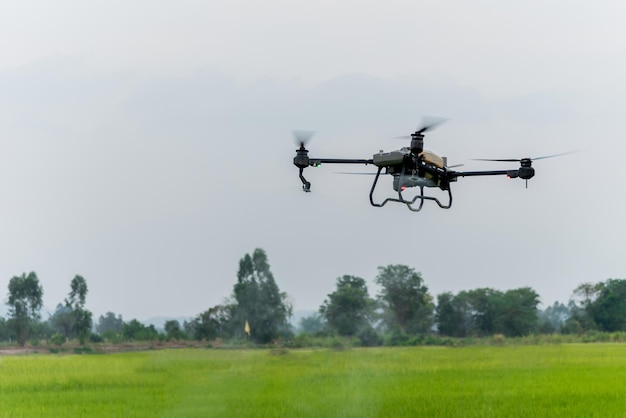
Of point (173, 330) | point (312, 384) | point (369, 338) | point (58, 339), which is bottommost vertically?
point (312, 384)

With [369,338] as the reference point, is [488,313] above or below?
above

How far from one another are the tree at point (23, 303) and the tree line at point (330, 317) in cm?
3

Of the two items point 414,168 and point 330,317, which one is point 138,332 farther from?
point 414,168

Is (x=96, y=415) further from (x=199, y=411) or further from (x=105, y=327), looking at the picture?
(x=105, y=327)

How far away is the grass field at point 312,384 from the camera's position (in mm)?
23766

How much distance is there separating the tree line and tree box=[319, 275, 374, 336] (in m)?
0.03

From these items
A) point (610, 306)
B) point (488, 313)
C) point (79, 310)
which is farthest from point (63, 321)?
point (610, 306)

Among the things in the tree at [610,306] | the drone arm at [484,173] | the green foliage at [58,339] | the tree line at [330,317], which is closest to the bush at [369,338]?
the tree line at [330,317]

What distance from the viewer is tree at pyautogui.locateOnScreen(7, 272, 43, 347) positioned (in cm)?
3256

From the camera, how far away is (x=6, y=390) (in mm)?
26719

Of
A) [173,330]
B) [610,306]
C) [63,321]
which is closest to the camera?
[173,330]

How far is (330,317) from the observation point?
3073cm

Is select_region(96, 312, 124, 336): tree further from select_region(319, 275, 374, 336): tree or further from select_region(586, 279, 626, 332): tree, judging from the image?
select_region(586, 279, 626, 332): tree

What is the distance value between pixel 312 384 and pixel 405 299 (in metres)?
7.12
